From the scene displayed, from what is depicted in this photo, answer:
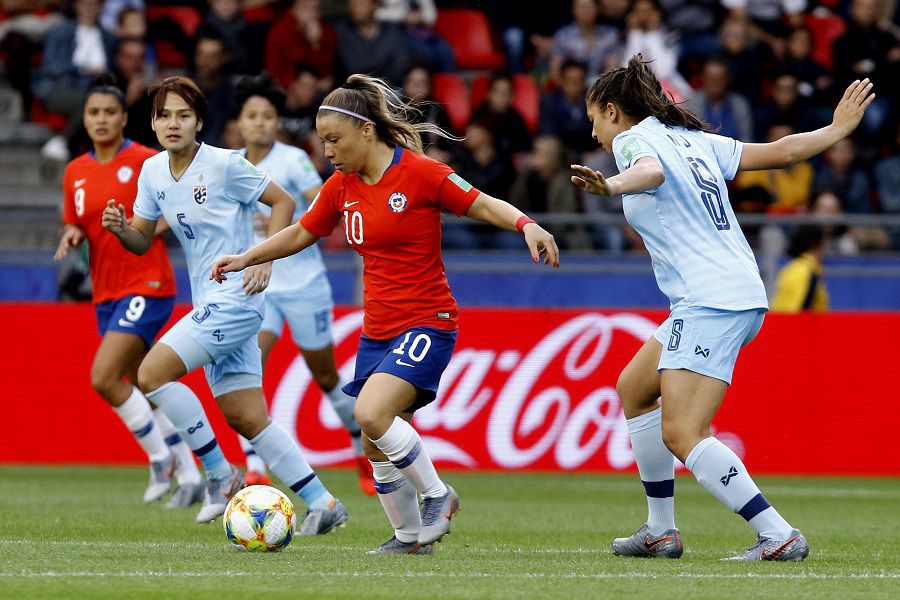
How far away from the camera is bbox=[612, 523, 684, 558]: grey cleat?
23.0ft

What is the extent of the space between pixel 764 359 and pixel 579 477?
193cm

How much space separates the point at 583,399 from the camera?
518 inches

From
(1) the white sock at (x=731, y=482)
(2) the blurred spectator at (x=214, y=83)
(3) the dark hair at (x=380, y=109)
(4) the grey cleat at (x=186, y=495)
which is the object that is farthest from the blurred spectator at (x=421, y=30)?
(1) the white sock at (x=731, y=482)

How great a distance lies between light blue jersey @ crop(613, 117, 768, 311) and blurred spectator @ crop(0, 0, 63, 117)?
12155 millimetres

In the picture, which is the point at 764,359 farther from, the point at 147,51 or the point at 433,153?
the point at 147,51

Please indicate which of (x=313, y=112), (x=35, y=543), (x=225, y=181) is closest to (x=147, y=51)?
(x=313, y=112)

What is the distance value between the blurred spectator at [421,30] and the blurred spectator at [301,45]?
923 mm

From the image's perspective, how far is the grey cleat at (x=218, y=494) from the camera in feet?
28.3

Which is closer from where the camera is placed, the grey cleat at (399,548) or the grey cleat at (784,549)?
the grey cleat at (784,549)

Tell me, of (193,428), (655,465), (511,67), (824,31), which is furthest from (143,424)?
(824,31)

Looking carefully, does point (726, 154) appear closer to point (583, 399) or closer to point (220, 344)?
point (220, 344)

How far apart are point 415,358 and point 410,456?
0.44m

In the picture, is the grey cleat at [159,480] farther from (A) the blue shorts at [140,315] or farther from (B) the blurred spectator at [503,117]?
(B) the blurred spectator at [503,117]

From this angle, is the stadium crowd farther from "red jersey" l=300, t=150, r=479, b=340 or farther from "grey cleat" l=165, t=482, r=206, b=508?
"red jersey" l=300, t=150, r=479, b=340
